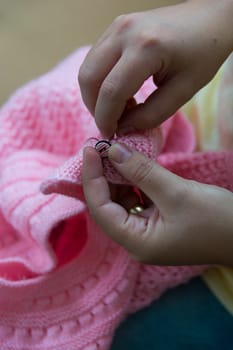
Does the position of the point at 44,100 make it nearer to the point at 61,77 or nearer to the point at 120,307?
the point at 61,77

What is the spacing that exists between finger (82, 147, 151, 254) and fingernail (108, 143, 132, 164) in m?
0.02

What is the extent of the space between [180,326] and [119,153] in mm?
216

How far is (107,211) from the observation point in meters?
0.48

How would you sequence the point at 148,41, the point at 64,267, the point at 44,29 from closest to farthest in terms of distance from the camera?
1. the point at 148,41
2. the point at 64,267
3. the point at 44,29

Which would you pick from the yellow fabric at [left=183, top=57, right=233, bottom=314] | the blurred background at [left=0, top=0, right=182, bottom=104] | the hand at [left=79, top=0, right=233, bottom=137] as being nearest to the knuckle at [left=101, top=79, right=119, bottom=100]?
the hand at [left=79, top=0, right=233, bottom=137]

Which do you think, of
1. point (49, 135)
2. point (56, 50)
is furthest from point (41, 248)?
point (56, 50)

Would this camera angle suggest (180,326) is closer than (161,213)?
No

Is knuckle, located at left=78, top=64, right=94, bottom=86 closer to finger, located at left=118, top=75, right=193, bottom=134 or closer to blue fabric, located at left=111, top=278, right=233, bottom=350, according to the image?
finger, located at left=118, top=75, right=193, bottom=134

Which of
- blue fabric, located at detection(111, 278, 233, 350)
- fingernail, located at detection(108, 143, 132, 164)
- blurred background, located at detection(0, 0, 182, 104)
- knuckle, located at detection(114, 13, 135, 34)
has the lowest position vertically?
blue fabric, located at detection(111, 278, 233, 350)

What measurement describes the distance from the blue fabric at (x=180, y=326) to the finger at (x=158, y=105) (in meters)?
0.20

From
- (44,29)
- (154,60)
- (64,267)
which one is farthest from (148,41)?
(44,29)

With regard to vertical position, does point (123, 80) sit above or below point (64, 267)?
above

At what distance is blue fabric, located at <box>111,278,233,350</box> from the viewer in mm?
582

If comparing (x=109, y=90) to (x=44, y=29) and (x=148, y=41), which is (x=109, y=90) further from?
(x=44, y=29)
